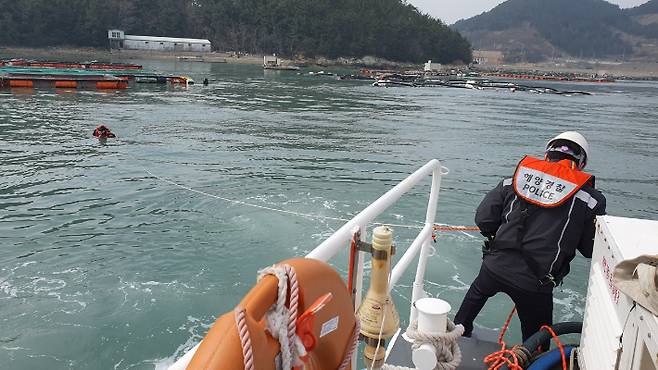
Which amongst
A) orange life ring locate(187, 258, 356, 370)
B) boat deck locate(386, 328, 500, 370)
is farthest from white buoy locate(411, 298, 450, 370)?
orange life ring locate(187, 258, 356, 370)

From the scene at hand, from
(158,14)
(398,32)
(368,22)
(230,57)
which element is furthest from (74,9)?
(398,32)

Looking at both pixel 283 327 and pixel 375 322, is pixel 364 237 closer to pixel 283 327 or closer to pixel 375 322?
pixel 375 322

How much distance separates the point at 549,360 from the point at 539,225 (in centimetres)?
86

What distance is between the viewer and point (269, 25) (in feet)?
419

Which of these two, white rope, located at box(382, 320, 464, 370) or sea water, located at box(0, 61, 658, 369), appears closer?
white rope, located at box(382, 320, 464, 370)

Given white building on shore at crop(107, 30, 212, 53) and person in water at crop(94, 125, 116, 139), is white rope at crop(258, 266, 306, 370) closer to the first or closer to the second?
person in water at crop(94, 125, 116, 139)

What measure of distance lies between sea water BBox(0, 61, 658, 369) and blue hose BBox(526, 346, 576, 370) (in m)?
3.51

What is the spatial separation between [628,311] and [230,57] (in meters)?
119

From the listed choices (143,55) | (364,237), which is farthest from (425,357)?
(143,55)

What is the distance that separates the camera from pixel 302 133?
21.5 m

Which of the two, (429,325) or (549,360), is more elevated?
(429,325)

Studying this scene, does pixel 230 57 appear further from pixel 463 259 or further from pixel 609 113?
pixel 463 259

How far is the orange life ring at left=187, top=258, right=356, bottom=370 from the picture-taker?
1151 mm

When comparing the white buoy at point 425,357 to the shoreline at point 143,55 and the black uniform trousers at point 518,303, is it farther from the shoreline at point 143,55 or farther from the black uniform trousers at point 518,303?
the shoreline at point 143,55
